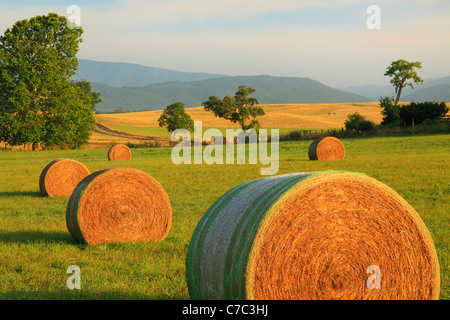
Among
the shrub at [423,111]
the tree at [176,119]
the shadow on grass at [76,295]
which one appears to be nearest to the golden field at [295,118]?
the tree at [176,119]

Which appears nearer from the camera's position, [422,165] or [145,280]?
[145,280]

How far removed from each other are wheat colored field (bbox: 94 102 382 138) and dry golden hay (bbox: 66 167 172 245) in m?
88.6

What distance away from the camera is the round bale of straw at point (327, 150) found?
1199 inches

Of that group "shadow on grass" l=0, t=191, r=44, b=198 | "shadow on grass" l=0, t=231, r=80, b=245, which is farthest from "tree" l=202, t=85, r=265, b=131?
"shadow on grass" l=0, t=231, r=80, b=245

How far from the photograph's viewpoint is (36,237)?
10484 millimetres

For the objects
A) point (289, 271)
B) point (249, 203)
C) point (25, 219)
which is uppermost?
point (249, 203)

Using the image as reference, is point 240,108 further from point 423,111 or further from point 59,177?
point 59,177

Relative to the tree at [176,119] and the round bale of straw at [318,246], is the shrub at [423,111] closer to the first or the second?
the tree at [176,119]

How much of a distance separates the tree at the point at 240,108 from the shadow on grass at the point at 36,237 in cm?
7154

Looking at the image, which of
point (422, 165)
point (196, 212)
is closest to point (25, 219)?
point (196, 212)
